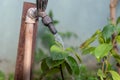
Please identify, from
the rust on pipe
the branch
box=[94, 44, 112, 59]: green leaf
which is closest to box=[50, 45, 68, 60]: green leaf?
box=[94, 44, 112, 59]: green leaf

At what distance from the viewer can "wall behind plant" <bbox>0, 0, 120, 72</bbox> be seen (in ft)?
3.72

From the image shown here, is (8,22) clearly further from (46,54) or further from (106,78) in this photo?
(106,78)

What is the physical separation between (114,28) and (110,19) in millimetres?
219

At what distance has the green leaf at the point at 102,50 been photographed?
0.93m

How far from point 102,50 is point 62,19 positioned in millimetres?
326

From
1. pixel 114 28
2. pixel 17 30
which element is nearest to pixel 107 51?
pixel 114 28

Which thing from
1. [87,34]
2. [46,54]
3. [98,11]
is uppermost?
[98,11]

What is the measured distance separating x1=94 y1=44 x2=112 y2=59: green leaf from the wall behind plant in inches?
10.0

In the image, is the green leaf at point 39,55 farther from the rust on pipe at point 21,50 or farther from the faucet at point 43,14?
the faucet at point 43,14

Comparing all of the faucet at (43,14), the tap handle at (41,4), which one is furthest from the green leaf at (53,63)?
the tap handle at (41,4)

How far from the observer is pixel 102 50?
0.94 m

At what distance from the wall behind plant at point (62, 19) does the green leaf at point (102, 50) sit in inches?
10.0

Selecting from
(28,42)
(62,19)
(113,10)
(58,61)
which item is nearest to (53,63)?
(58,61)

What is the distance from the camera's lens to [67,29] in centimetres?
118
